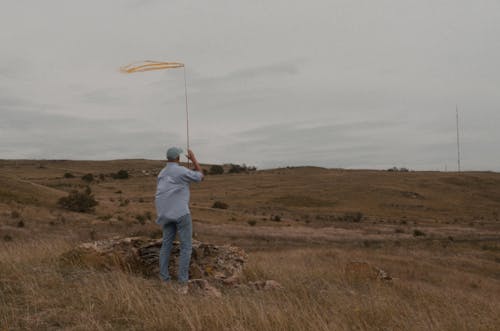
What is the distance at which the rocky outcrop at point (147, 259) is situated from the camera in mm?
8617

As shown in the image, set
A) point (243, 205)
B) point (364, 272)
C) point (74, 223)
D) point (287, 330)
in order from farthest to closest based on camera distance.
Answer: point (243, 205)
point (74, 223)
point (364, 272)
point (287, 330)

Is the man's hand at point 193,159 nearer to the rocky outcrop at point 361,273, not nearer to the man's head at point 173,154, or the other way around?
the man's head at point 173,154

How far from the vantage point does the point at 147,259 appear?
901 centimetres

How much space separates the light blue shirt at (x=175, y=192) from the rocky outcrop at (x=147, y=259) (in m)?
1.54

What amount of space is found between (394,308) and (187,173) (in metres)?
3.39

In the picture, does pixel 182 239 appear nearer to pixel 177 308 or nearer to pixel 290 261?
pixel 177 308

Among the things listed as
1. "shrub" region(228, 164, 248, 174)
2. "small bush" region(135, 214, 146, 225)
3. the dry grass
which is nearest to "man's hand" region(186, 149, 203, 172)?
the dry grass

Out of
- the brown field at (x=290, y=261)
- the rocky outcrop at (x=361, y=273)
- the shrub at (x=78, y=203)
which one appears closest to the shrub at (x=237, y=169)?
the brown field at (x=290, y=261)

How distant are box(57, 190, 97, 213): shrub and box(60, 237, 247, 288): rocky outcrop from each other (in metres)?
28.3

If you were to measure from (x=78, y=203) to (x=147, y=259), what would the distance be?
95.1 ft

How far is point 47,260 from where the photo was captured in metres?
9.01

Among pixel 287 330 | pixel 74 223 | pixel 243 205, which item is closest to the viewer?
pixel 287 330

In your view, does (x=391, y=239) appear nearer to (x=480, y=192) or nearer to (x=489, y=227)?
(x=489, y=227)

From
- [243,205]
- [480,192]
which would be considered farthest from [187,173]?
[480,192]
